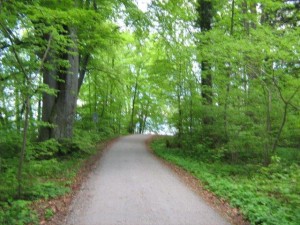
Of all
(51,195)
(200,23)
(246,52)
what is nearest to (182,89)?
(200,23)

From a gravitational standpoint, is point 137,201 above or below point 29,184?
below

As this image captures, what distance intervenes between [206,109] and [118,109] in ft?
65.8

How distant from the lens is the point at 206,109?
1451 cm

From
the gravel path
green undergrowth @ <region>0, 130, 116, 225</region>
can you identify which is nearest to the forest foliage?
green undergrowth @ <region>0, 130, 116, 225</region>

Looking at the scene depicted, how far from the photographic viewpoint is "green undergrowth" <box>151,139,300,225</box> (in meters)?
6.31

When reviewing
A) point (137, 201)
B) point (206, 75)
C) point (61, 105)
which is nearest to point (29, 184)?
point (137, 201)

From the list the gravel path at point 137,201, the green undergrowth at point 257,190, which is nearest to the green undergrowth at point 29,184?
the gravel path at point 137,201

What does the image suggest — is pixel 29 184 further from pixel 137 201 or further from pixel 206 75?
pixel 206 75

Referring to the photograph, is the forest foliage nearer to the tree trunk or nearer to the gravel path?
the tree trunk

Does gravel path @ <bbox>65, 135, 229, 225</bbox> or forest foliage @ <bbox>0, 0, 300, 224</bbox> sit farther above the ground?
forest foliage @ <bbox>0, 0, 300, 224</bbox>

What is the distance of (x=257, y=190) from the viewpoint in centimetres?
863

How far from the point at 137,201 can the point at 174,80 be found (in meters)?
11.1

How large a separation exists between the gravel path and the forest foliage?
1.07 meters

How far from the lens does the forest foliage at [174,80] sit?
8.29 metres
